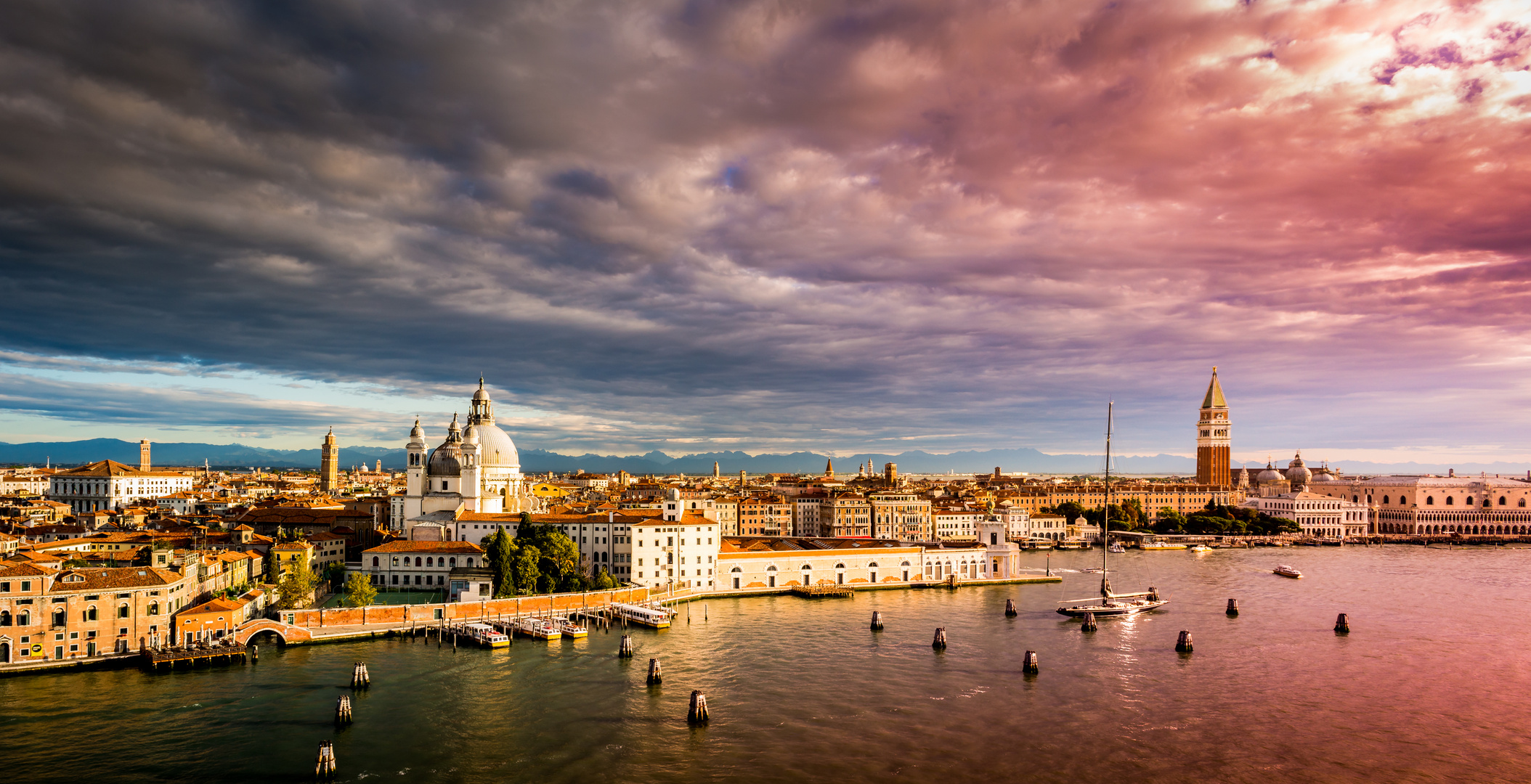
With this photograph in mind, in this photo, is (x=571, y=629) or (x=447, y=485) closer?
(x=571, y=629)

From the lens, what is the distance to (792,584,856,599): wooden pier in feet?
174

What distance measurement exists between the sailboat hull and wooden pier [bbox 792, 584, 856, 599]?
1192 centimetres

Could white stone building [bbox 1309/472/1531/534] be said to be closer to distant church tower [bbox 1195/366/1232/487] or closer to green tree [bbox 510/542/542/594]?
distant church tower [bbox 1195/366/1232/487]

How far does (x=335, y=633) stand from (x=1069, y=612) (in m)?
33.2

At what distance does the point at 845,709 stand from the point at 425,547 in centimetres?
3061

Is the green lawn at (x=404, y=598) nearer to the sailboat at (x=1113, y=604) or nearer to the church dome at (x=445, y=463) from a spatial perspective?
the church dome at (x=445, y=463)

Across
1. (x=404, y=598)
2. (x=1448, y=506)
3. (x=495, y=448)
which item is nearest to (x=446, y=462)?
(x=495, y=448)

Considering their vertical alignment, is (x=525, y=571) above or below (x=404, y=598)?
above

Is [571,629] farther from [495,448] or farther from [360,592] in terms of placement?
[495,448]

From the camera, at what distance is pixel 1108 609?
45.9 meters

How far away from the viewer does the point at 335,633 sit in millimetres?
37781

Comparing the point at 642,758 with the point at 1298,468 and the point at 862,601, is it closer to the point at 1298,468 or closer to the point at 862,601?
the point at 862,601

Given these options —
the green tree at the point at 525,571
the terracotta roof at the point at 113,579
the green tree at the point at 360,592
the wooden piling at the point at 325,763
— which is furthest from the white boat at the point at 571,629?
the wooden piling at the point at 325,763

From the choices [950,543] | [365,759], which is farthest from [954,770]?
[950,543]
